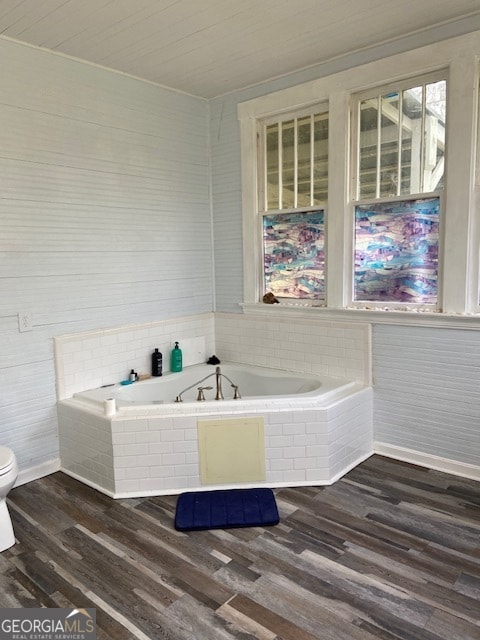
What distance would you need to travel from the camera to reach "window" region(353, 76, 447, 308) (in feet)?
9.82

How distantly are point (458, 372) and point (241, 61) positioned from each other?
246 cm

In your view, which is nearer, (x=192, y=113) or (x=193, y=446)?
(x=193, y=446)

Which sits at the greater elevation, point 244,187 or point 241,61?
point 241,61

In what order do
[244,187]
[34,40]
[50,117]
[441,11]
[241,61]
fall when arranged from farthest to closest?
[244,187], [241,61], [50,117], [34,40], [441,11]

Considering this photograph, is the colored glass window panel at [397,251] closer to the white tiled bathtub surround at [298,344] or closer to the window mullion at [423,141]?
the window mullion at [423,141]

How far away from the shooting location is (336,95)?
10.8 ft

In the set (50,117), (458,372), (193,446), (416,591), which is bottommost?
(416,591)

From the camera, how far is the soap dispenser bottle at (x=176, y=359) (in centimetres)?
382

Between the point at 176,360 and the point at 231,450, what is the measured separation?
1137 mm

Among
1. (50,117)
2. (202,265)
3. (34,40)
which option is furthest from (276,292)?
(34,40)

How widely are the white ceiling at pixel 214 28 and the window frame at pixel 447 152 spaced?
0.55 ft

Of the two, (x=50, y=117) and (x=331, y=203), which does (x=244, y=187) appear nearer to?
(x=331, y=203)

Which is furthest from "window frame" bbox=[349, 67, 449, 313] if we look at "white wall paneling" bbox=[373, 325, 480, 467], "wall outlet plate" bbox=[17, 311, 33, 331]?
"wall outlet plate" bbox=[17, 311, 33, 331]

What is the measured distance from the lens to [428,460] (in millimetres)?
3164
